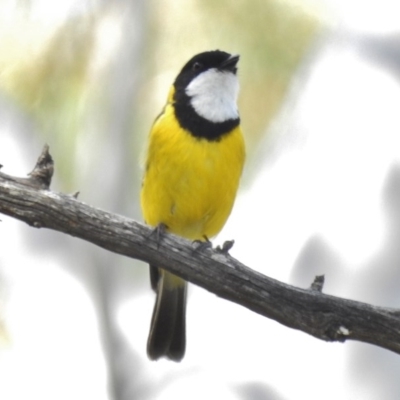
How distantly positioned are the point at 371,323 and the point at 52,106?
156 inches

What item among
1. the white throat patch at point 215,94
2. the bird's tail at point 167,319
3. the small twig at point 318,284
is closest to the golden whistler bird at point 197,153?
the white throat patch at point 215,94

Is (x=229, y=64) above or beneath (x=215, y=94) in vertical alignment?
above

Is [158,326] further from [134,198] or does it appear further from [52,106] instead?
[52,106]

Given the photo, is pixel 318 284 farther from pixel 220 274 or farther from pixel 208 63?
pixel 208 63

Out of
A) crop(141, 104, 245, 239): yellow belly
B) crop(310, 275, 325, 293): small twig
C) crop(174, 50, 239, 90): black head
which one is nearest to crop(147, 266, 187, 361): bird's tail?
crop(141, 104, 245, 239): yellow belly

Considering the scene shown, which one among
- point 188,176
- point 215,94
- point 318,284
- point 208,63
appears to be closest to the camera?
point 318,284

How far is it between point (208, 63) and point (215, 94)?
0.79 ft

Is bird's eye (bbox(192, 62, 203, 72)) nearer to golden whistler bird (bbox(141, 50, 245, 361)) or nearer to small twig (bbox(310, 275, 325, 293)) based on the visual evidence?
golden whistler bird (bbox(141, 50, 245, 361))

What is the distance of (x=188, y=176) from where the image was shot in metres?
5.17

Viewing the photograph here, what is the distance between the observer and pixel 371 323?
4.21 m

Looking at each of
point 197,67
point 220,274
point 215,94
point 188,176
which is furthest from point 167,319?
point 220,274

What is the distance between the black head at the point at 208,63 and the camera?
562 centimetres

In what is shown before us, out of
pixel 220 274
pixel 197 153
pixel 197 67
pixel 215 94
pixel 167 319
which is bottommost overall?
pixel 220 274

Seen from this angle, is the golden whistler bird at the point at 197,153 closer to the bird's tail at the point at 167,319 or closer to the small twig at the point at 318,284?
the bird's tail at the point at 167,319
